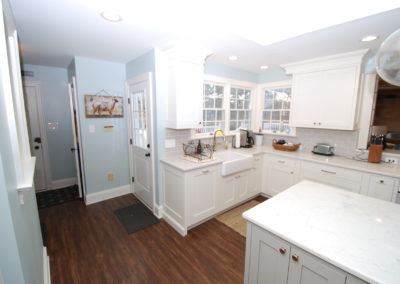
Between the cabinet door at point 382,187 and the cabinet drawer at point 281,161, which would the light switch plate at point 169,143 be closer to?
the cabinet drawer at point 281,161

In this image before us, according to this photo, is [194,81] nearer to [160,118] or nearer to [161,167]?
[160,118]

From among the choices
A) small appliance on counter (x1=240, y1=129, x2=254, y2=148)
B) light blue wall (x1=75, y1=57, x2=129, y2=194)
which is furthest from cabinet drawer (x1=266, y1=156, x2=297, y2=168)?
light blue wall (x1=75, y1=57, x2=129, y2=194)

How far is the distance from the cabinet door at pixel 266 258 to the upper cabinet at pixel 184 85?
1.68 meters

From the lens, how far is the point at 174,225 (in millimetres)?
2533

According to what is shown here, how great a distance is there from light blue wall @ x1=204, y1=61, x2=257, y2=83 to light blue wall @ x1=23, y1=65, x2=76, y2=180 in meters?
2.88

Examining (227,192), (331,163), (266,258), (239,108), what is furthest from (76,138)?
(331,163)

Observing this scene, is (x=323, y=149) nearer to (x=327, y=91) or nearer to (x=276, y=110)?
(x=327, y=91)

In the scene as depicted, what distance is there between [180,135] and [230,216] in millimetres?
1484

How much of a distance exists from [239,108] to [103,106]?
2.57 meters

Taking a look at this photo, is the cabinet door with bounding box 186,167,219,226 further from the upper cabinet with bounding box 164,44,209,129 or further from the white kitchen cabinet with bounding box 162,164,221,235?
the upper cabinet with bounding box 164,44,209,129

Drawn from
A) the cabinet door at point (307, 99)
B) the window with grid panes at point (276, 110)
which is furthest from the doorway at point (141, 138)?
the window with grid panes at point (276, 110)

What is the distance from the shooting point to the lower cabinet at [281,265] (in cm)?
96

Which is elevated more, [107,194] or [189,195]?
[189,195]

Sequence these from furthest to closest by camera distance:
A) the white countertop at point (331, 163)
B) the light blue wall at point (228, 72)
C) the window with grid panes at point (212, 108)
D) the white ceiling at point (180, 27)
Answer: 1. the window with grid panes at point (212, 108)
2. the light blue wall at point (228, 72)
3. the white countertop at point (331, 163)
4. the white ceiling at point (180, 27)
